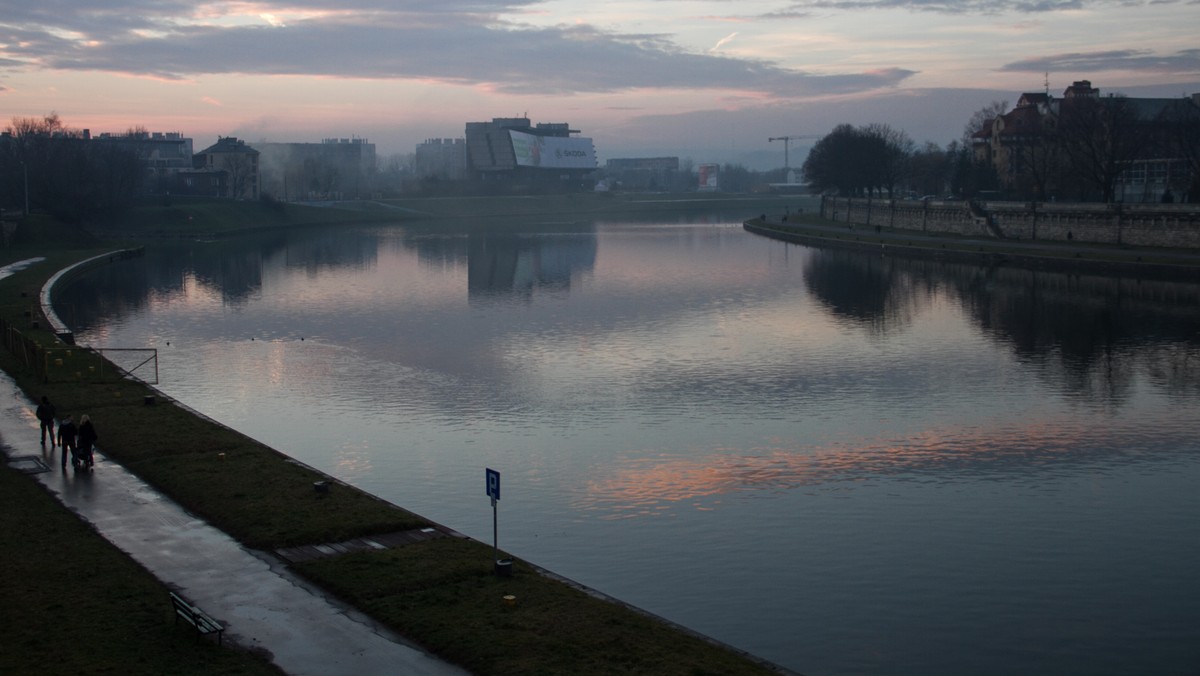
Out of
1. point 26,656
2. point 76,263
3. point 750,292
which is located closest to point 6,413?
point 26,656

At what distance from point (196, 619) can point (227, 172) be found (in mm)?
152090

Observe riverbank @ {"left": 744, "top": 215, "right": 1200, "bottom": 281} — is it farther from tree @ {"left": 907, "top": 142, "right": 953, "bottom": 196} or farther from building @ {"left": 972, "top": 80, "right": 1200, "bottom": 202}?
tree @ {"left": 907, "top": 142, "right": 953, "bottom": 196}

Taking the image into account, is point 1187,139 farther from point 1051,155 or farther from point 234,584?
point 234,584

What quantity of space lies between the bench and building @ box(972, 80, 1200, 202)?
78.5 meters

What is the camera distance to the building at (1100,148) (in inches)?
3250

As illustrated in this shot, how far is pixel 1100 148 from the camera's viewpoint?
83.1 meters

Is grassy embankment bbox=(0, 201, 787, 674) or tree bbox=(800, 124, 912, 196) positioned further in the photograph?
tree bbox=(800, 124, 912, 196)

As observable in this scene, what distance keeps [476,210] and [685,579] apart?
163 meters

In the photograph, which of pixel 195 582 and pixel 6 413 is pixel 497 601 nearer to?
pixel 195 582

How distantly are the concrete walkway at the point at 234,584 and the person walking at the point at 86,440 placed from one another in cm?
33

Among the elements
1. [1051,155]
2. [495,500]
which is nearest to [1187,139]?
[1051,155]

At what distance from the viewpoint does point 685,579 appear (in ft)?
60.1

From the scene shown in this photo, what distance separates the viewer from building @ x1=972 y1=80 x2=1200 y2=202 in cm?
8256

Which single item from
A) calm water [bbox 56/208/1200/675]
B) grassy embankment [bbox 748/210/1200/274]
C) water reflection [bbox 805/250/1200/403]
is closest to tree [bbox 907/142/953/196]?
grassy embankment [bbox 748/210/1200/274]
